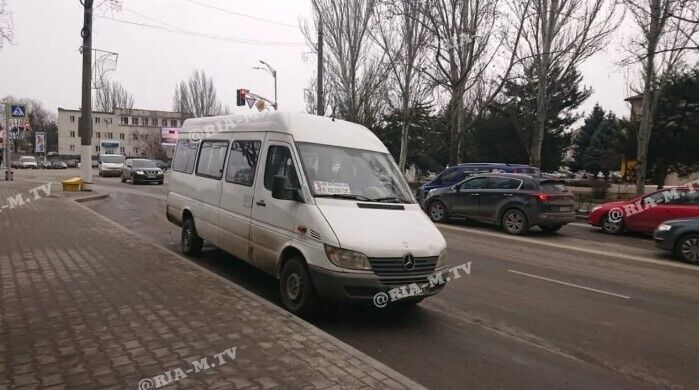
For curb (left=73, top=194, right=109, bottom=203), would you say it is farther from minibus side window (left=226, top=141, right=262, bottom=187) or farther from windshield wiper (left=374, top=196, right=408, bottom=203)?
windshield wiper (left=374, top=196, right=408, bottom=203)

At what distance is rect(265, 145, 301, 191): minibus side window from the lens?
18.9ft

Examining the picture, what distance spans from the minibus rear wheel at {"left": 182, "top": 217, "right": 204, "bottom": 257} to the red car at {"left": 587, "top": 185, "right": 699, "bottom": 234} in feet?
38.1

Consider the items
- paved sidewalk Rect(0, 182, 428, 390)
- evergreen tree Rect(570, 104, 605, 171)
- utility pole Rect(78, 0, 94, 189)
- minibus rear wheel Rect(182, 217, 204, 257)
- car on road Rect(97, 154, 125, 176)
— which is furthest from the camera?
evergreen tree Rect(570, 104, 605, 171)

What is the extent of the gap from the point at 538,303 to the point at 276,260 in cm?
342

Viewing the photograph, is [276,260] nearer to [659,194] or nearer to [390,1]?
[659,194]

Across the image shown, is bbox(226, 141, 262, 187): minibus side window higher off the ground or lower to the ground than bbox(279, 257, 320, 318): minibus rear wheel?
higher

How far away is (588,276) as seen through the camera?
27.2 feet

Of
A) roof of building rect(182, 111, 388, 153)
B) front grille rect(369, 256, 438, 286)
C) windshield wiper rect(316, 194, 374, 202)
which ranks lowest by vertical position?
front grille rect(369, 256, 438, 286)

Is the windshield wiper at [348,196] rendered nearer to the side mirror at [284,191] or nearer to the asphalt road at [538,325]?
the side mirror at [284,191]

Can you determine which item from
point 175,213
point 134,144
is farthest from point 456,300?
point 134,144

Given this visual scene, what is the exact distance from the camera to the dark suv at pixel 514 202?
12.9 meters

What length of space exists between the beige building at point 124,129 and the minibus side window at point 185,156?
84.4 metres

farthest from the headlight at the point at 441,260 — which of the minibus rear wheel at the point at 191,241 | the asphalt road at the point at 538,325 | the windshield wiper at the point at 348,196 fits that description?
the minibus rear wheel at the point at 191,241

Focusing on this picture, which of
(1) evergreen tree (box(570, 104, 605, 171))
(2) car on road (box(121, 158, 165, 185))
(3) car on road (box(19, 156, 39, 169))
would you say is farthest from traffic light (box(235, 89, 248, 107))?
(3) car on road (box(19, 156, 39, 169))
